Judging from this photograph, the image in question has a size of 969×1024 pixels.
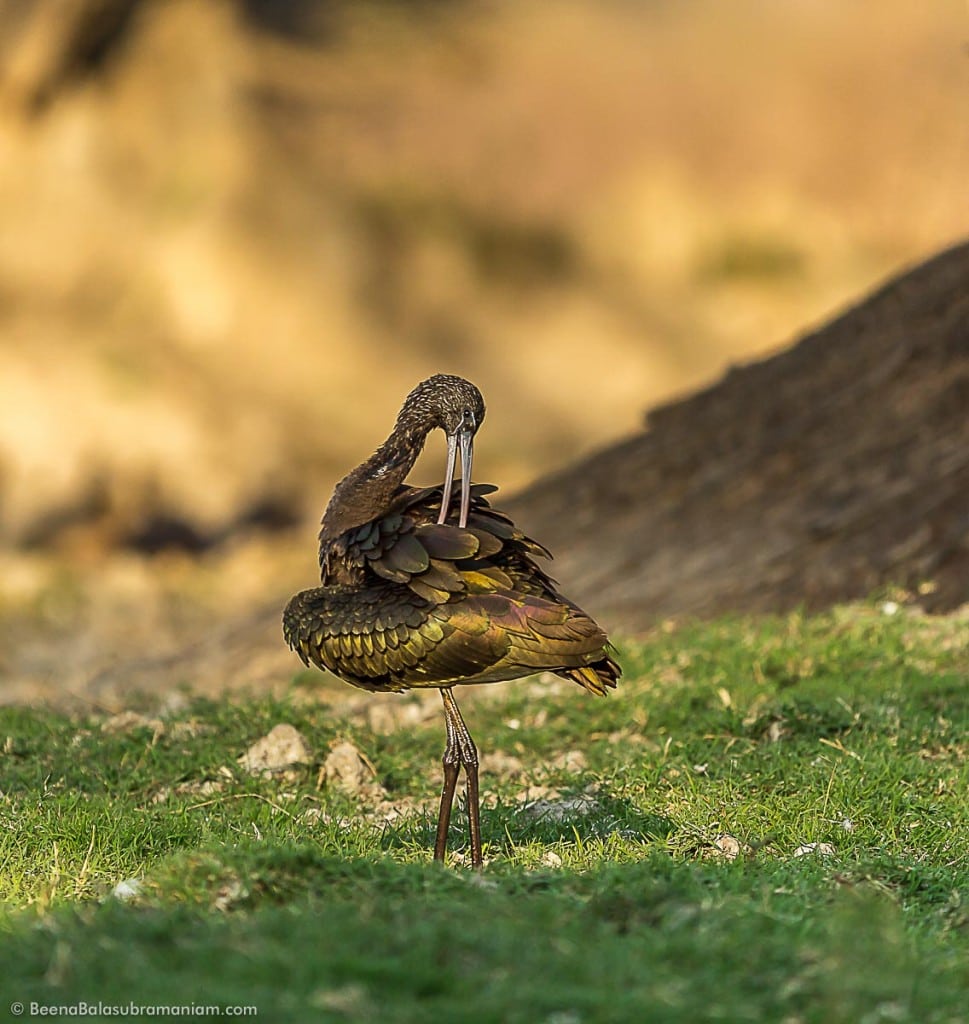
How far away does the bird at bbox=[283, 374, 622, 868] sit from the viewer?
6.28 meters

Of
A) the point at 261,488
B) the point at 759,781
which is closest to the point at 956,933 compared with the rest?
the point at 759,781

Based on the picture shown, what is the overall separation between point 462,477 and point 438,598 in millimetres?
560

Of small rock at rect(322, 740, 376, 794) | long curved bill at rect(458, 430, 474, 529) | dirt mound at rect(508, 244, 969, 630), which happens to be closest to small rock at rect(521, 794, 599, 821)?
small rock at rect(322, 740, 376, 794)

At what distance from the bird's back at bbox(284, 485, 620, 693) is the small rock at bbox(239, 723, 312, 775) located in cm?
179

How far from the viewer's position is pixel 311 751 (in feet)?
27.9

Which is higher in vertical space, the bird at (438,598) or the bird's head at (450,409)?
the bird's head at (450,409)

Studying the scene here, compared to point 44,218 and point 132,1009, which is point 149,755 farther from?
point 44,218

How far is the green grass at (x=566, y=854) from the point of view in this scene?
432 centimetres

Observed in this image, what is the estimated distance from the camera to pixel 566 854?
255 inches

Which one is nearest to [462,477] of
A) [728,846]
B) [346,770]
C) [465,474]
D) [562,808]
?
[465,474]

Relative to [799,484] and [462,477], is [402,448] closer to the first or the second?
[462,477]

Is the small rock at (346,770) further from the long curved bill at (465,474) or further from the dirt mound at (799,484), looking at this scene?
the dirt mound at (799,484)

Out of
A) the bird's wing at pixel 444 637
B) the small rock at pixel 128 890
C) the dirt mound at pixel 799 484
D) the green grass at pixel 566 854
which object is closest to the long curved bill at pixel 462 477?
the bird's wing at pixel 444 637

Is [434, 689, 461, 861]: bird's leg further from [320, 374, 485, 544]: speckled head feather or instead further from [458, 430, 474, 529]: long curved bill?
[320, 374, 485, 544]: speckled head feather
